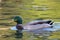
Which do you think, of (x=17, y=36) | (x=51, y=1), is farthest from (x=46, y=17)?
(x=51, y=1)

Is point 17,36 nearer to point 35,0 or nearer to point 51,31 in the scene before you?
point 51,31

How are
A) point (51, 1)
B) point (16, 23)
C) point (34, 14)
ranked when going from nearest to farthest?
point (16, 23) < point (34, 14) < point (51, 1)

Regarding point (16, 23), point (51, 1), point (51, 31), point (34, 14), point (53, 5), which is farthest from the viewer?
point (51, 1)

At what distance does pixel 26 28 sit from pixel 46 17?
233 cm

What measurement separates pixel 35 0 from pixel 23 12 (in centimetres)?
487

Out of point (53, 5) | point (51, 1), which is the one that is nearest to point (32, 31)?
point (53, 5)

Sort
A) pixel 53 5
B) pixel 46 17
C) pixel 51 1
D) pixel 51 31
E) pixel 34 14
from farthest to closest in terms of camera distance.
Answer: pixel 51 1
pixel 53 5
pixel 34 14
pixel 46 17
pixel 51 31

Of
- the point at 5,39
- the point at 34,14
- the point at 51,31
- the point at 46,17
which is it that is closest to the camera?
the point at 5,39

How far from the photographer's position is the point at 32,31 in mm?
12641

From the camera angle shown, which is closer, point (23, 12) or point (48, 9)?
point (23, 12)

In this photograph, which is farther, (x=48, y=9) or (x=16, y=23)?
(x=48, y=9)

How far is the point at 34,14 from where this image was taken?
634 inches

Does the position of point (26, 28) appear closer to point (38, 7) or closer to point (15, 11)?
point (15, 11)

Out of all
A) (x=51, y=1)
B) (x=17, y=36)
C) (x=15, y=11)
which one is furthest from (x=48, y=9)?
(x=17, y=36)
